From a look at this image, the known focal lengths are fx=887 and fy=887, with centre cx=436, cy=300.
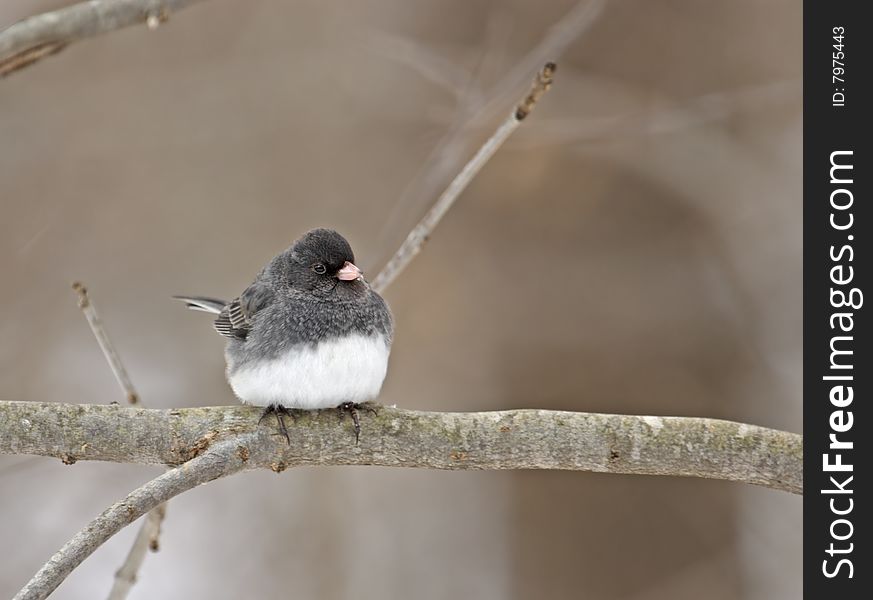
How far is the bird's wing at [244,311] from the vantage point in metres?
2.57

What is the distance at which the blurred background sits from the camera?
396 centimetres

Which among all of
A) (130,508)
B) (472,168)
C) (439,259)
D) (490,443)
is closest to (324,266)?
(472,168)

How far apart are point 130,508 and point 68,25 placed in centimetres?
101

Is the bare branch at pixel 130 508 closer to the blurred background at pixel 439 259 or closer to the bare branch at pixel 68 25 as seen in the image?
the bare branch at pixel 68 25

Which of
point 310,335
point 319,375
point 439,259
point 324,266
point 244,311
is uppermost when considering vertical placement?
point 439,259

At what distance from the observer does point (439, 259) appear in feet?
14.1

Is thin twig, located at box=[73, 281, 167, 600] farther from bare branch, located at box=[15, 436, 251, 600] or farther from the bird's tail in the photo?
the bird's tail

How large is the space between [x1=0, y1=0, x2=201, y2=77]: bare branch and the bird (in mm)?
807

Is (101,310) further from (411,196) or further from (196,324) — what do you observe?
(411,196)

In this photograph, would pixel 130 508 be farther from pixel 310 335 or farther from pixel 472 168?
pixel 472 168

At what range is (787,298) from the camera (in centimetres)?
418

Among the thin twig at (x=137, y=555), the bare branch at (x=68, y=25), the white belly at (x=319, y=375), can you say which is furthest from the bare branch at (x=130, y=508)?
the bare branch at (x=68, y=25)

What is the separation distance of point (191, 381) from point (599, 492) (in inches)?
82.6
